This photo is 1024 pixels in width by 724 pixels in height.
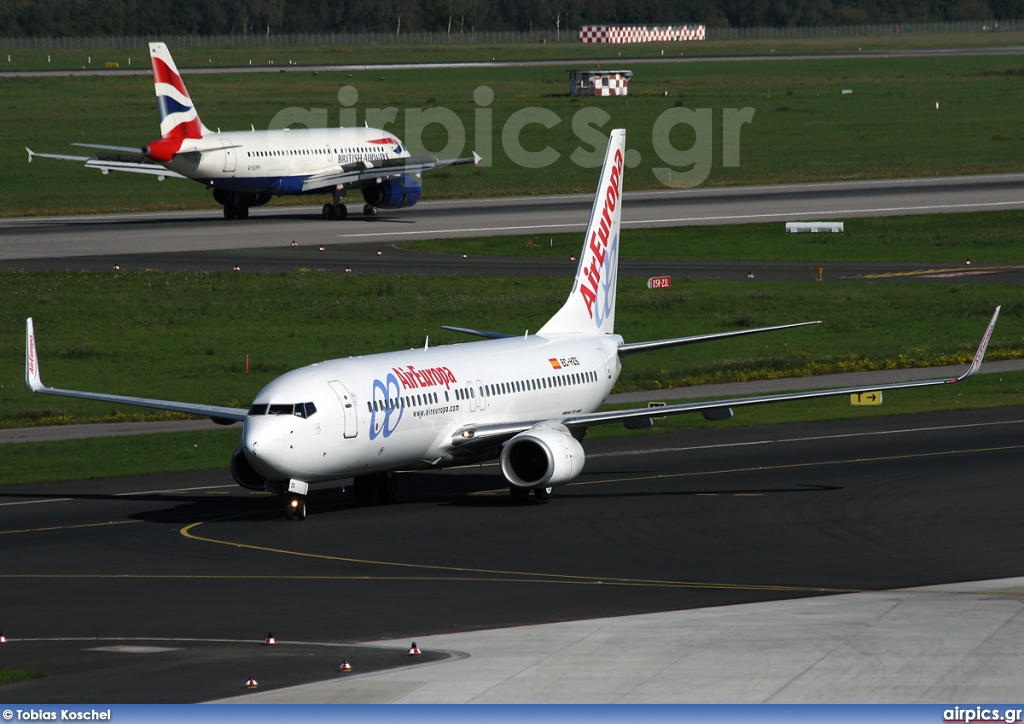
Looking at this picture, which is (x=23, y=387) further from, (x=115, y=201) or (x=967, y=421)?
(x=115, y=201)

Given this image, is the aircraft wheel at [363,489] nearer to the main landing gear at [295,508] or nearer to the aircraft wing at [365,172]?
the main landing gear at [295,508]

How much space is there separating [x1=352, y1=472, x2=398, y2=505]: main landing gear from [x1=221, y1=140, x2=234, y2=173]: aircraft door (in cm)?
6517

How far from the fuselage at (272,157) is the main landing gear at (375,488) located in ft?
210

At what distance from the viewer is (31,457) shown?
49312 millimetres

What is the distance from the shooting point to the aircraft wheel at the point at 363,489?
138ft

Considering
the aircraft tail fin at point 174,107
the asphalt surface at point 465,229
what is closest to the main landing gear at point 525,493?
the asphalt surface at point 465,229

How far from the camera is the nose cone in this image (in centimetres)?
3678

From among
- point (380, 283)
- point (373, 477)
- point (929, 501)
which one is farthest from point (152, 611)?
point (380, 283)

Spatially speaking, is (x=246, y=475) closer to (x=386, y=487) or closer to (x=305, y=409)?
(x=305, y=409)

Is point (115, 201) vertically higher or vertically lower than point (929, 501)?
→ higher

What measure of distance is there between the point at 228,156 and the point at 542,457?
68529 mm

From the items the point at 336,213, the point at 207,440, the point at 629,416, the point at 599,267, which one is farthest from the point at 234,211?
the point at 629,416

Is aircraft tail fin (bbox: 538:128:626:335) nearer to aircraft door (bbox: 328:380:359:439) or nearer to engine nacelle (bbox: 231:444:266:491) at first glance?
aircraft door (bbox: 328:380:359:439)

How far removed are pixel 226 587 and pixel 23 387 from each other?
103 feet
